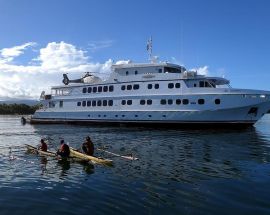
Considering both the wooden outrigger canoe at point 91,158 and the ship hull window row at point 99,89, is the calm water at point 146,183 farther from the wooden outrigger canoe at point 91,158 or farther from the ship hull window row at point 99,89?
the ship hull window row at point 99,89

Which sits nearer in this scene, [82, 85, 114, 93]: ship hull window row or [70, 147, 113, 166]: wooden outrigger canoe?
[70, 147, 113, 166]: wooden outrigger canoe

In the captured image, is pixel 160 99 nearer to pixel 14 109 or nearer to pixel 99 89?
pixel 99 89

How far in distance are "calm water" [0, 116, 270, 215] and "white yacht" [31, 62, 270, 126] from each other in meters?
12.5

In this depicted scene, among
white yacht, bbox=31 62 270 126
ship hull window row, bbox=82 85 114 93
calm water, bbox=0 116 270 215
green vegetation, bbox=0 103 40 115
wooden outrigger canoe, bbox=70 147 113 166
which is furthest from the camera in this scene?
green vegetation, bbox=0 103 40 115

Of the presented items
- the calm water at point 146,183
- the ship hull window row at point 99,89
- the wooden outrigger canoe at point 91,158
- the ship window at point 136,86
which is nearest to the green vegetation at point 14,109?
the ship hull window row at point 99,89

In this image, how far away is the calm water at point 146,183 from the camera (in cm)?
1232

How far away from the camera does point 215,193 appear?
14023mm

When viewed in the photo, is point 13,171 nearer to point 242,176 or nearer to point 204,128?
point 242,176

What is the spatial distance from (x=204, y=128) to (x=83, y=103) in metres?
17.9

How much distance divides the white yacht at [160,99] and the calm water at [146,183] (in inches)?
490

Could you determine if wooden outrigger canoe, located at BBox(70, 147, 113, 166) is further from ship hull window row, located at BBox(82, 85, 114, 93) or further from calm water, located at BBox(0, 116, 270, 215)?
ship hull window row, located at BBox(82, 85, 114, 93)

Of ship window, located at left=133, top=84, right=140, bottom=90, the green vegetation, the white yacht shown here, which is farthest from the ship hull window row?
the green vegetation

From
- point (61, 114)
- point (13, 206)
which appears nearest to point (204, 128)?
point (61, 114)

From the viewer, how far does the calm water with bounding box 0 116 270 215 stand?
12320 millimetres
